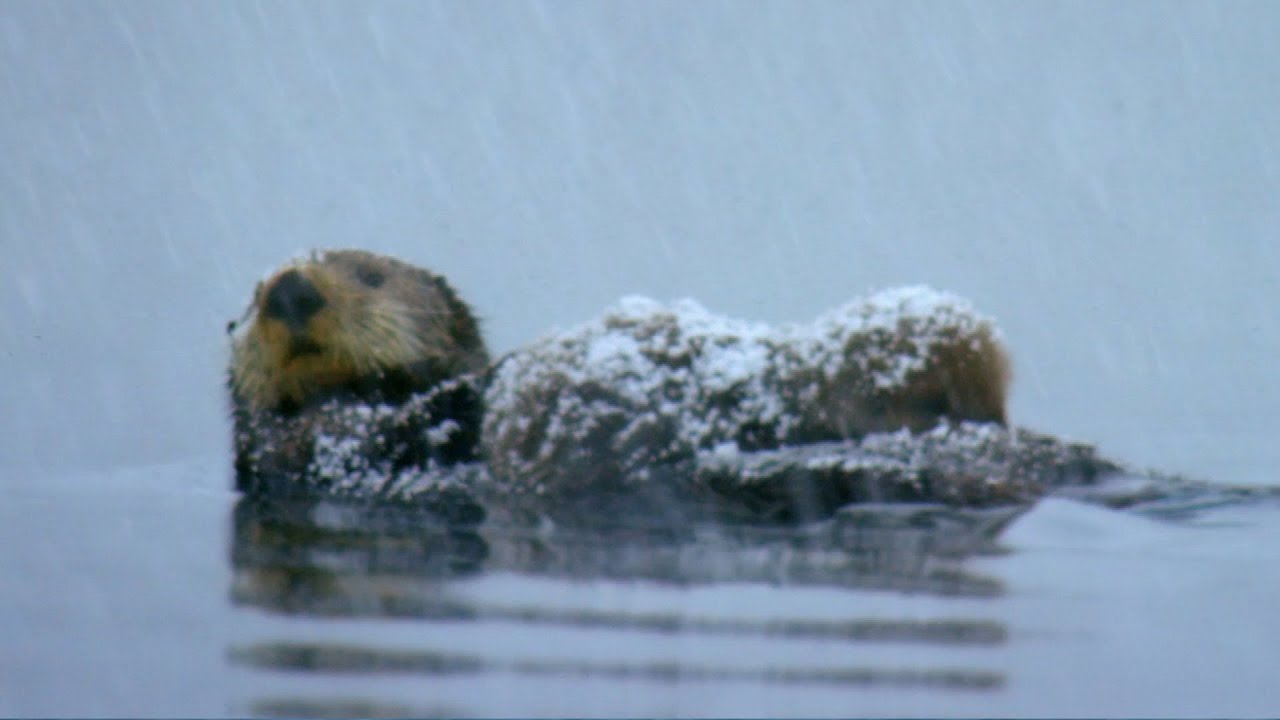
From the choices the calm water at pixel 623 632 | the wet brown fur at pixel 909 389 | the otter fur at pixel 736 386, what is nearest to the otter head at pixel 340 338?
→ the otter fur at pixel 736 386

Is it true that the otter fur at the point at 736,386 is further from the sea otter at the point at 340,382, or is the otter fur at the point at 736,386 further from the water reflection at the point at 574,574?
the sea otter at the point at 340,382

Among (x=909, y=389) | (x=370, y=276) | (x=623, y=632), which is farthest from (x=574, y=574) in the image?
(x=370, y=276)

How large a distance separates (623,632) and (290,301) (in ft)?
4.82

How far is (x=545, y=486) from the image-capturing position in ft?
7.62

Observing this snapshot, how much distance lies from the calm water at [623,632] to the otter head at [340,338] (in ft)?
2.20

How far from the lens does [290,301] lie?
268 cm

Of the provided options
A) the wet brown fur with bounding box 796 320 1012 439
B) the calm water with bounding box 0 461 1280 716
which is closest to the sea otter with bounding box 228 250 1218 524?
the wet brown fur with bounding box 796 320 1012 439

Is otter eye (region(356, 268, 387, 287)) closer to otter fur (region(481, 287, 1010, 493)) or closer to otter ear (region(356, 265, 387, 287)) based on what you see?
otter ear (region(356, 265, 387, 287))

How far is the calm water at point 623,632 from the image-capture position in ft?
3.81

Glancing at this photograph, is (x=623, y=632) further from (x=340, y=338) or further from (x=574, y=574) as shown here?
(x=340, y=338)

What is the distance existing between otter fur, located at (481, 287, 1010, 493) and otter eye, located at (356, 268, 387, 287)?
662mm

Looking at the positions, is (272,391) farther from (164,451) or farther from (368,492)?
(164,451)

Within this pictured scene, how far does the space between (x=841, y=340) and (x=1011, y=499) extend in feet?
1.20

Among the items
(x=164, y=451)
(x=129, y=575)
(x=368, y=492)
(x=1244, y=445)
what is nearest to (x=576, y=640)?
(x=129, y=575)
